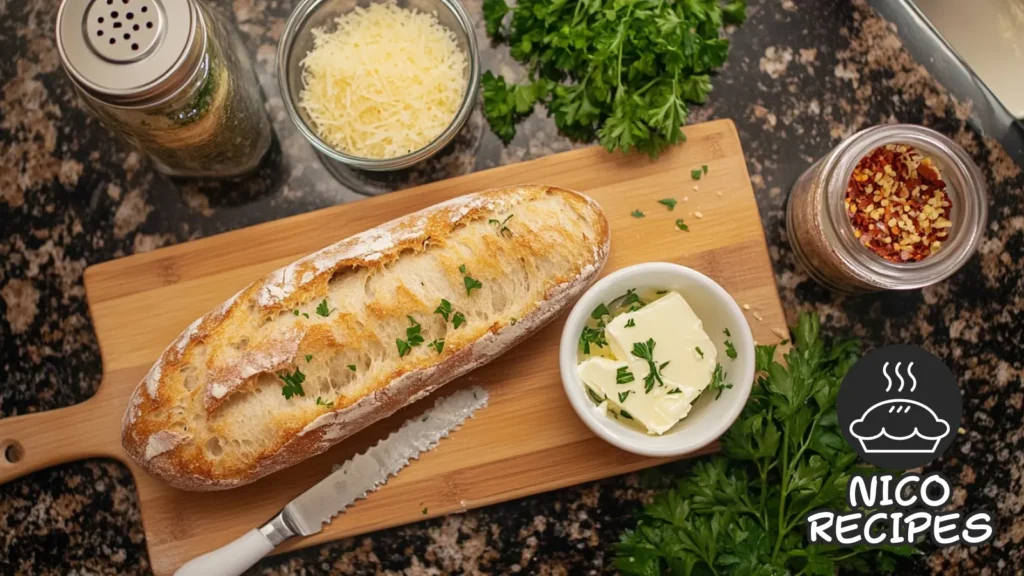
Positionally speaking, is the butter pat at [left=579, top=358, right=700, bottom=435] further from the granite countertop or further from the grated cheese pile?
the grated cheese pile

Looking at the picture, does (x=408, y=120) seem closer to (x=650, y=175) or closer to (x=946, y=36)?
(x=650, y=175)

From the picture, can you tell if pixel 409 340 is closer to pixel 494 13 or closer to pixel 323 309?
pixel 323 309

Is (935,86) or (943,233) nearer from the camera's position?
(943,233)

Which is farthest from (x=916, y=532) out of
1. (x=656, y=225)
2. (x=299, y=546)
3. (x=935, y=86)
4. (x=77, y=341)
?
(x=77, y=341)

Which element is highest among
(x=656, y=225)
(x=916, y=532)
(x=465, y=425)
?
(x=656, y=225)

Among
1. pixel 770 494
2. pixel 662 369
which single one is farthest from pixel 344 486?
pixel 770 494

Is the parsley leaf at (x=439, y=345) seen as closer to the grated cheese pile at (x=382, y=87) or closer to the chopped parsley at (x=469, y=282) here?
the chopped parsley at (x=469, y=282)

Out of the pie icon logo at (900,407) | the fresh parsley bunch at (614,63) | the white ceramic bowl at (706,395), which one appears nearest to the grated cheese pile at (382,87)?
the fresh parsley bunch at (614,63)
